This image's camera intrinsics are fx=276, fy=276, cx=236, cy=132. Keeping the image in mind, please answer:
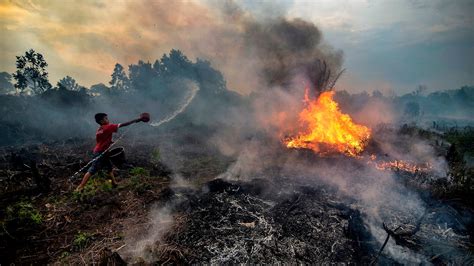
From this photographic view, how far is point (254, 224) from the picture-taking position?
20.9 feet

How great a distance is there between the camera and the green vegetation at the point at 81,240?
17.7 feet

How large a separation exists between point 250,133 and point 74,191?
1450cm

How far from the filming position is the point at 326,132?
16.0 m

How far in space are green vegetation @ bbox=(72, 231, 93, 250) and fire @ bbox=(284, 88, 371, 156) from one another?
10416 mm

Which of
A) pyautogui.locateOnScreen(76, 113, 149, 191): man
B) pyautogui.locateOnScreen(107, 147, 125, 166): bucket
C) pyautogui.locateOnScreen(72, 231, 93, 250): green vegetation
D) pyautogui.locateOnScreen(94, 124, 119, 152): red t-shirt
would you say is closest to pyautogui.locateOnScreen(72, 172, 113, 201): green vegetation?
pyautogui.locateOnScreen(76, 113, 149, 191): man

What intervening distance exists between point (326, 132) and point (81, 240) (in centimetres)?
1355

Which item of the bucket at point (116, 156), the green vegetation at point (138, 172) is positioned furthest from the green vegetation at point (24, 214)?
the green vegetation at point (138, 172)

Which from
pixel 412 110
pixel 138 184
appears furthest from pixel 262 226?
pixel 412 110

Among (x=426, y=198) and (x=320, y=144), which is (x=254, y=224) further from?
(x=320, y=144)

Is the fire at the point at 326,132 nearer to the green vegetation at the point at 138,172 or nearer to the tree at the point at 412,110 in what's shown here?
the green vegetation at the point at 138,172

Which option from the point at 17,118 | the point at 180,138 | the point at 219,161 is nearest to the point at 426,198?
the point at 219,161

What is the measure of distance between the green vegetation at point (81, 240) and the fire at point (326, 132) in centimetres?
1042

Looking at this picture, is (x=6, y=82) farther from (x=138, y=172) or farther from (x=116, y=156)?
(x=116, y=156)

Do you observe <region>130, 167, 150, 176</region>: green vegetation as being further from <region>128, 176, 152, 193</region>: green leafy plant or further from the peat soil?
the peat soil
